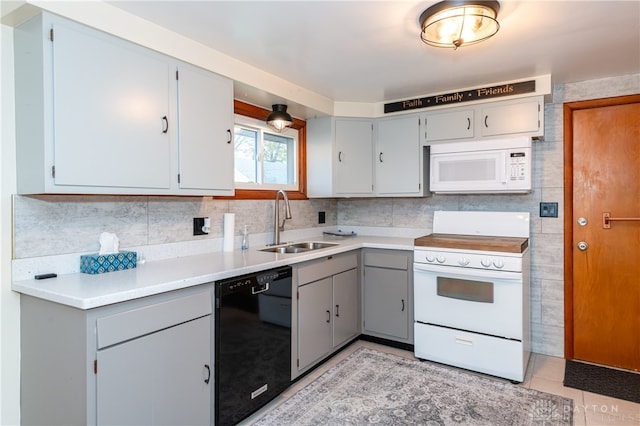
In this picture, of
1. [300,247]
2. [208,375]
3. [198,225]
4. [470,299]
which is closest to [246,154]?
[198,225]

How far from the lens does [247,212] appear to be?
2988mm

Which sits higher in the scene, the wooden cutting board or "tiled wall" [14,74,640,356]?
"tiled wall" [14,74,640,356]

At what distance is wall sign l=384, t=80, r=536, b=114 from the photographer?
280cm

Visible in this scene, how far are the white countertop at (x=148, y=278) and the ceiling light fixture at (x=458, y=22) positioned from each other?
1.52 metres

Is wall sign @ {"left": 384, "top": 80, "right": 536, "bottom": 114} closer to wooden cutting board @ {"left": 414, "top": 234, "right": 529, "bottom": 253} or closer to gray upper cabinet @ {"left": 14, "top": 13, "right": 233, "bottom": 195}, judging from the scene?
wooden cutting board @ {"left": 414, "top": 234, "right": 529, "bottom": 253}

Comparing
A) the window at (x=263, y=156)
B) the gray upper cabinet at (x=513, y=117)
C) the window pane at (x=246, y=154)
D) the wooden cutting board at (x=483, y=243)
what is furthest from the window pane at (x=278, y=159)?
the gray upper cabinet at (x=513, y=117)

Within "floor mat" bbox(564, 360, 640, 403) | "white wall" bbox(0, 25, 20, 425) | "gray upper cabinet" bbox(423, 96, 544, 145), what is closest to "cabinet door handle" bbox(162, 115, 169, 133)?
"white wall" bbox(0, 25, 20, 425)

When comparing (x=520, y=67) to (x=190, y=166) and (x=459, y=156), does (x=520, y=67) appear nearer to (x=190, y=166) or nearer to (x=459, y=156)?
(x=459, y=156)

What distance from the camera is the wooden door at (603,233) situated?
2773 millimetres

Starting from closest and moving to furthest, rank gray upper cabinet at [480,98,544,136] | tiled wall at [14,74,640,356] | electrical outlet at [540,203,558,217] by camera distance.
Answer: tiled wall at [14,74,640,356] < gray upper cabinet at [480,98,544,136] < electrical outlet at [540,203,558,217]

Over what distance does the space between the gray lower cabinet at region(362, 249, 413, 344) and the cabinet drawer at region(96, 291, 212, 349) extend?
1677 mm

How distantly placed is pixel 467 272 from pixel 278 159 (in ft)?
6.09

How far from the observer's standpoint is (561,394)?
2406 mm

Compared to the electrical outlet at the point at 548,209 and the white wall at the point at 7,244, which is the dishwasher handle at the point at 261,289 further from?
the electrical outlet at the point at 548,209
